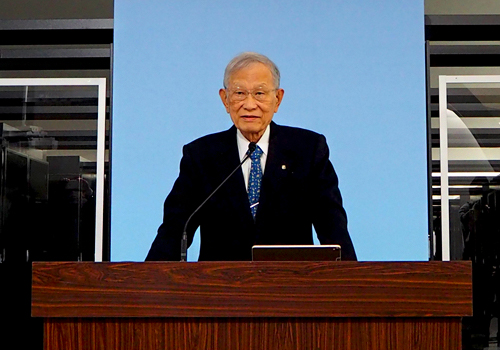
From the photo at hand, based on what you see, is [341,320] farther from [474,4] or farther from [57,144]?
[474,4]

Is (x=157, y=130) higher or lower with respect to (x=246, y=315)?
higher

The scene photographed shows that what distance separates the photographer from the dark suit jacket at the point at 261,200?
3805mm

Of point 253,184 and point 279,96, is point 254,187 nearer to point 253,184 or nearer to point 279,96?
point 253,184

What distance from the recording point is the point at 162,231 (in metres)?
3.96

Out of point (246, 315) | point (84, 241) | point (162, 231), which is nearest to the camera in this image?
point (246, 315)

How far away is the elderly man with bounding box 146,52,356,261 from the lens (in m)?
3.80

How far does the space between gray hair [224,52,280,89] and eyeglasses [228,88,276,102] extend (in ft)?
0.26

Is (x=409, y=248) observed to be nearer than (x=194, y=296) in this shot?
No

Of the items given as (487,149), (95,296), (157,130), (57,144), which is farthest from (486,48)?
(95,296)

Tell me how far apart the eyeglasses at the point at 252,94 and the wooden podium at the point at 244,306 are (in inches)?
75.3

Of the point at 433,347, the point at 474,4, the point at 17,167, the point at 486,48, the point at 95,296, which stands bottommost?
the point at 433,347

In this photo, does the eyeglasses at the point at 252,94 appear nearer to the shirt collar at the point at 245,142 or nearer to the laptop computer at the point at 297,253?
the shirt collar at the point at 245,142

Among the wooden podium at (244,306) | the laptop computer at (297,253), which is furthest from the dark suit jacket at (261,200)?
the wooden podium at (244,306)

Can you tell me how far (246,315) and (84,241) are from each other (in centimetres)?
263
